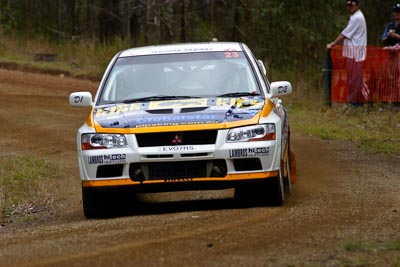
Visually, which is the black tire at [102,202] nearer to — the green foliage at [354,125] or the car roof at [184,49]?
the car roof at [184,49]

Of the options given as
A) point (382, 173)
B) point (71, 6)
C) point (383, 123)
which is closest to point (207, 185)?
point (382, 173)

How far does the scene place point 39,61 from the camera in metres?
26.2

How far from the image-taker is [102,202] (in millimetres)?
9242

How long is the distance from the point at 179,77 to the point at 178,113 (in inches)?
40.9

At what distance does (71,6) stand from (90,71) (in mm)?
17296

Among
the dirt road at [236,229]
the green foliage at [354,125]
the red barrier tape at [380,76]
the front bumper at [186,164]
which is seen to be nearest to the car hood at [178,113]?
the front bumper at [186,164]

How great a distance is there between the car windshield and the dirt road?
41.0 inches

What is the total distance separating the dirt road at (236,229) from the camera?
6.54 m

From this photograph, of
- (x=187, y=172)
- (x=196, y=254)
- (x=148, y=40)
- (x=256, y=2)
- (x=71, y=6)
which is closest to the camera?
(x=196, y=254)

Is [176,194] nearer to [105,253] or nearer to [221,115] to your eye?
[221,115]

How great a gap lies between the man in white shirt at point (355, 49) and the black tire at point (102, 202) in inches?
392

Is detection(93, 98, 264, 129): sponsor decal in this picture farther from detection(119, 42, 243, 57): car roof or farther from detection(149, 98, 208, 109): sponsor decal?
detection(119, 42, 243, 57): car roof

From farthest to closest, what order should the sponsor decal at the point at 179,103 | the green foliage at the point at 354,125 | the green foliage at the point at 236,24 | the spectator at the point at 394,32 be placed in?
the green foliage at the point at 236,24 < the spectator at the point at 394,32 < the green foliage at the point at 354,125 < the sponsor decal at the point at 179,103

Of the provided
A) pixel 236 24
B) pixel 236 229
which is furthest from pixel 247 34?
pixel 236 229
